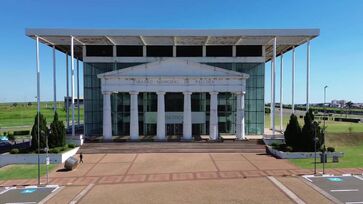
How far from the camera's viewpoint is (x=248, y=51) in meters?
60.9

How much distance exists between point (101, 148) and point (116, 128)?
39.8ft

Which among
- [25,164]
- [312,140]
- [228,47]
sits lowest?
[25,164]

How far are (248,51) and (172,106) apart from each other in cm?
1781

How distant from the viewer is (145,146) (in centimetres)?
4884

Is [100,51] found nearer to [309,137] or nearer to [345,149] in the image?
[309,137]

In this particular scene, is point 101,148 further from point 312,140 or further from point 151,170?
point 312,140

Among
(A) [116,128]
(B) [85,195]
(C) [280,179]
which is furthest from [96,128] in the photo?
(C) [280,179]

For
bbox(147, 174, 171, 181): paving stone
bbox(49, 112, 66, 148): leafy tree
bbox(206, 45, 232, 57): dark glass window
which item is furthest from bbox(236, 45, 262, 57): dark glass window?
bbox(147, 174, 171, 181): paving stone

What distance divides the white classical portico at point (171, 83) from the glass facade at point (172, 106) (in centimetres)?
639

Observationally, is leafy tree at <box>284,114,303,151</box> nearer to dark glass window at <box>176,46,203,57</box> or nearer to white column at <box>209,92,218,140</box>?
white column at <box>209,92,218,140</box>

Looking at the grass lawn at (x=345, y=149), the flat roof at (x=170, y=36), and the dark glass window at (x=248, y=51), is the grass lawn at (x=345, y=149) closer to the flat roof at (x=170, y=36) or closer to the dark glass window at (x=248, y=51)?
the flat roof at (x=170, y=36)

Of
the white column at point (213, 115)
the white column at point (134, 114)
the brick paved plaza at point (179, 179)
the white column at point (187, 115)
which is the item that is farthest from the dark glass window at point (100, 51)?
the brick paved plaza at point (179, 179)

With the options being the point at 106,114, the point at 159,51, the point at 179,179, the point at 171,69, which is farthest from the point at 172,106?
the point at 179,179

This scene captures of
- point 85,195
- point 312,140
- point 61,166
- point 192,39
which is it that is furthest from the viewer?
point 192,39
